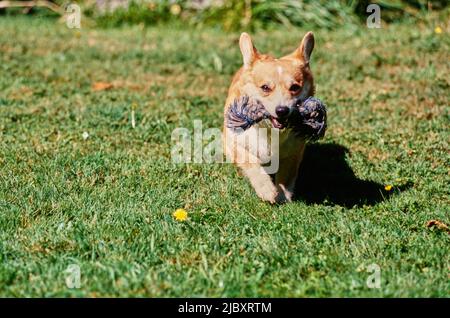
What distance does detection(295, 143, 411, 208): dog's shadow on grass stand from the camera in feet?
15.1

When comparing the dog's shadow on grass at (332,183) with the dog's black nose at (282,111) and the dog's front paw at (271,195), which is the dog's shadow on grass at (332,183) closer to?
the dog's front paw at (271,195)

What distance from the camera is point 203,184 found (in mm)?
4762

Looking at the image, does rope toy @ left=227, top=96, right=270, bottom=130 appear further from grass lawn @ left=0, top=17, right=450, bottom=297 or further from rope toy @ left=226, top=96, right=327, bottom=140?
grass lawn @ left=0, top=17, right=450, bottom=297

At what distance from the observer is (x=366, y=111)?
6.50 m

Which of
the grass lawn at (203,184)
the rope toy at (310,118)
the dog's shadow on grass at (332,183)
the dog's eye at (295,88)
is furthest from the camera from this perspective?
the dog's shadow on grass at (332,183)

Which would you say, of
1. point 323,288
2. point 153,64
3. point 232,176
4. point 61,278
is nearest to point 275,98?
point 232,176

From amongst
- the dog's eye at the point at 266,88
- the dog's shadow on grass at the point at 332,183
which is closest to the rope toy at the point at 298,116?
the dog's eye at the point at 266,88

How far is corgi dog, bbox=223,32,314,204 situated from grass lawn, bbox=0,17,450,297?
14 cm

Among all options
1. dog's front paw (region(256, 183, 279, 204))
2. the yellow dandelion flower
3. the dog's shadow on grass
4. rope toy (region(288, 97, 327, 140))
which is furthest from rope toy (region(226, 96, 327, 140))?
the yellow dandelion flower

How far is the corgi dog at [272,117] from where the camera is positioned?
437 cm

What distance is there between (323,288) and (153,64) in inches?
216

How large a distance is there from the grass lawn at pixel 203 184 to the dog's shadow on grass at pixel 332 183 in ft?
0.05

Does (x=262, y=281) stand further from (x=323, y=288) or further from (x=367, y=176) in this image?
(x=367, y=176)

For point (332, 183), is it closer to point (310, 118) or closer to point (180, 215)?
point (310, 118)
